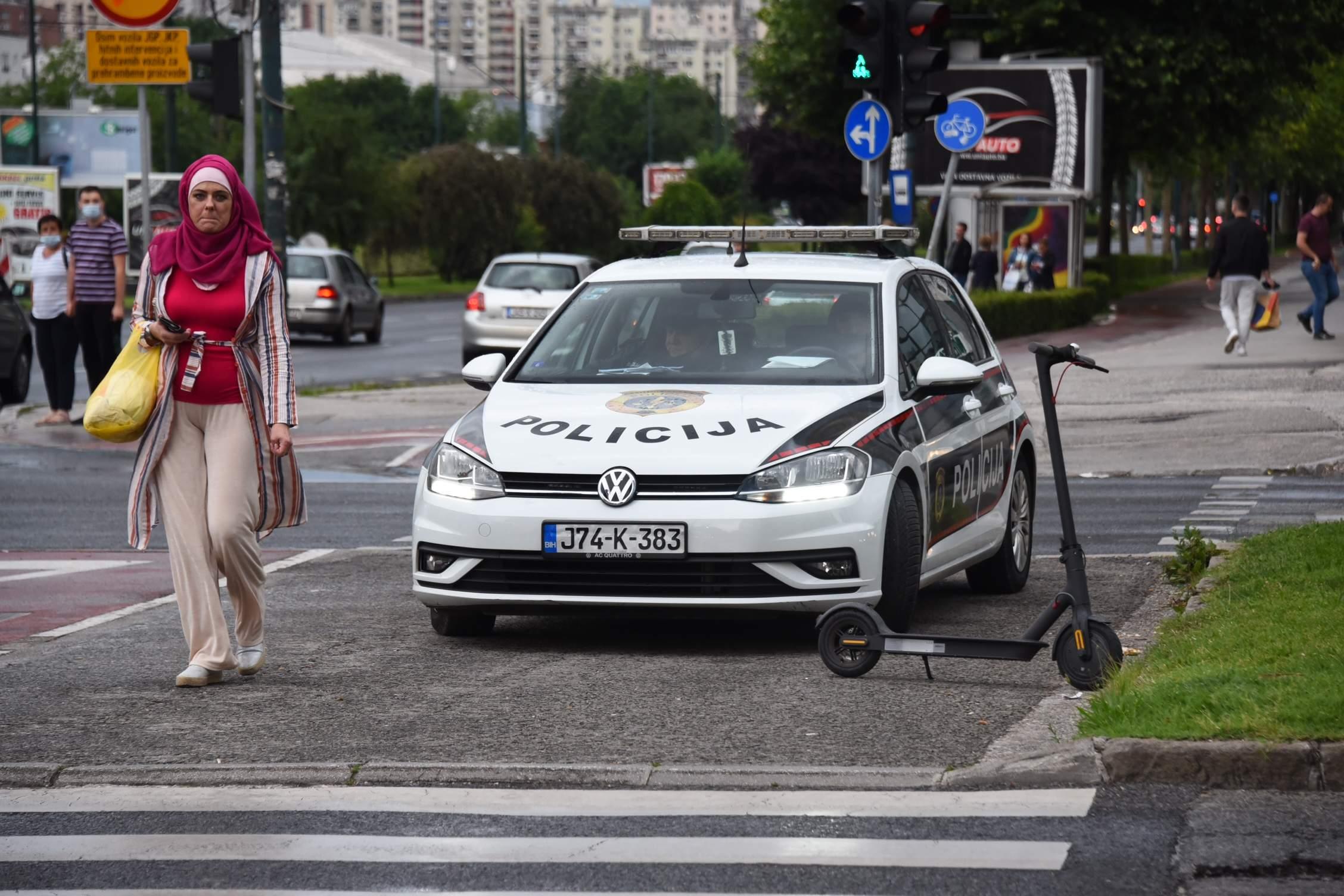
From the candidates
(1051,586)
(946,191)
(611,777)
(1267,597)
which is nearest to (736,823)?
(611,777)

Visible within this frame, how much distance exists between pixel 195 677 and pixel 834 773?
253 centimetres

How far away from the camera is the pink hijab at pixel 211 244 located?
7.24 m

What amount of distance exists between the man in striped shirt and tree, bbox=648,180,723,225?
2218cm

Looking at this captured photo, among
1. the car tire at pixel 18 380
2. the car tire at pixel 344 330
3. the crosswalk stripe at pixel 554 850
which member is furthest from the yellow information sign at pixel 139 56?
the crosswalk stripe at pixel 554 850

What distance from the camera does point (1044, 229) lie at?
140ft

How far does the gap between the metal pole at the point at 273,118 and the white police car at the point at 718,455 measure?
1296 cm

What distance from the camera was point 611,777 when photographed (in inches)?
229

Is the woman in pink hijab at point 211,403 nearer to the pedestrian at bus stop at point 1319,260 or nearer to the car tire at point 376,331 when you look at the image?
the pedestrian at bus stop at point 1319,260

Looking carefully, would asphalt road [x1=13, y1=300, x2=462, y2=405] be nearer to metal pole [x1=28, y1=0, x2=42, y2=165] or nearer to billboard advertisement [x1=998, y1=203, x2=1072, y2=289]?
billboard advertisement [x1=998, y1=203, x2=1072, y2=289]

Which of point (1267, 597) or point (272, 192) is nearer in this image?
point (1267, 597)

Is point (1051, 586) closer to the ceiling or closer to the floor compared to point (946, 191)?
closer to the floor

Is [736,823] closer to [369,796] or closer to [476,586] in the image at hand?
[369,796]

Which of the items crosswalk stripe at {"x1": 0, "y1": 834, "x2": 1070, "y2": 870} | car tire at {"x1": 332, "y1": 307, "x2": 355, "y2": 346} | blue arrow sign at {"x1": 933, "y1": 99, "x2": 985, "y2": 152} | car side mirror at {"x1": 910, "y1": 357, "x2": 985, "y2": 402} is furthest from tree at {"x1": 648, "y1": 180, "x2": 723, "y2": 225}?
crosswalk stripe at {"x1": 0, "y1": 834, "x2": 1070, "y2": 870}

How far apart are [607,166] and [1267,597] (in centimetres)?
13448
